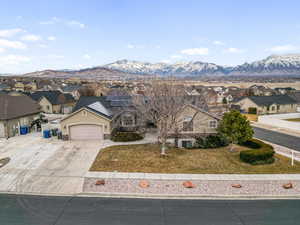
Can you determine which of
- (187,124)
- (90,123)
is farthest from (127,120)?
(187,124)

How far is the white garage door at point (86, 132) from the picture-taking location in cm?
2316

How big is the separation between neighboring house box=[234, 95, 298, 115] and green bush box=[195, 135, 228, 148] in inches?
1183

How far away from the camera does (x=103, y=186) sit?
12.4 metres

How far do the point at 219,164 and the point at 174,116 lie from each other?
215 inches

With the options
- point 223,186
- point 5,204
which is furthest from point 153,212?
point 5,204

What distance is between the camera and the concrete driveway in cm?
1241

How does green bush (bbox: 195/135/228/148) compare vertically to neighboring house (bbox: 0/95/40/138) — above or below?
below

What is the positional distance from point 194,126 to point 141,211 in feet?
45.7

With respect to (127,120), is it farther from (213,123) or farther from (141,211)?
(141,211)

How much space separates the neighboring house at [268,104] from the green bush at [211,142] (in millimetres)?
30038

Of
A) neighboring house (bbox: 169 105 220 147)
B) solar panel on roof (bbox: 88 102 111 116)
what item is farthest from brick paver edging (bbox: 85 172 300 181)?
solar panel on roof (bbox: 88 102 111 116)

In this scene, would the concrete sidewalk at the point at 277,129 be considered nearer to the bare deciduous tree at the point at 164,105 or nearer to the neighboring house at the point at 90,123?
the bare deciduous tree at the point at 164,105

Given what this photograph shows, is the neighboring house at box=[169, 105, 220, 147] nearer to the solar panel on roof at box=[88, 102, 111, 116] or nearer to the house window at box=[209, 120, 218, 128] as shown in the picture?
the house window at box=[209, 120, 218, 128]

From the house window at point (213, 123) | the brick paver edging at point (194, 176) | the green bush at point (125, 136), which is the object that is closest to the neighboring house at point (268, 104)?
the house window at point (213, 123)
